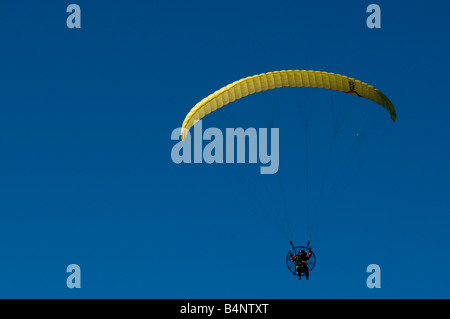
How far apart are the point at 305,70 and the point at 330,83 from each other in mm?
1716

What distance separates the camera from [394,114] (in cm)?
4031

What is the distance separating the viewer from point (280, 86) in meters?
39.6

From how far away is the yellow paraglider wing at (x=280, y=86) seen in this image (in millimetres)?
38438

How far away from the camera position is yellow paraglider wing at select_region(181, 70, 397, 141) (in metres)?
38.4
